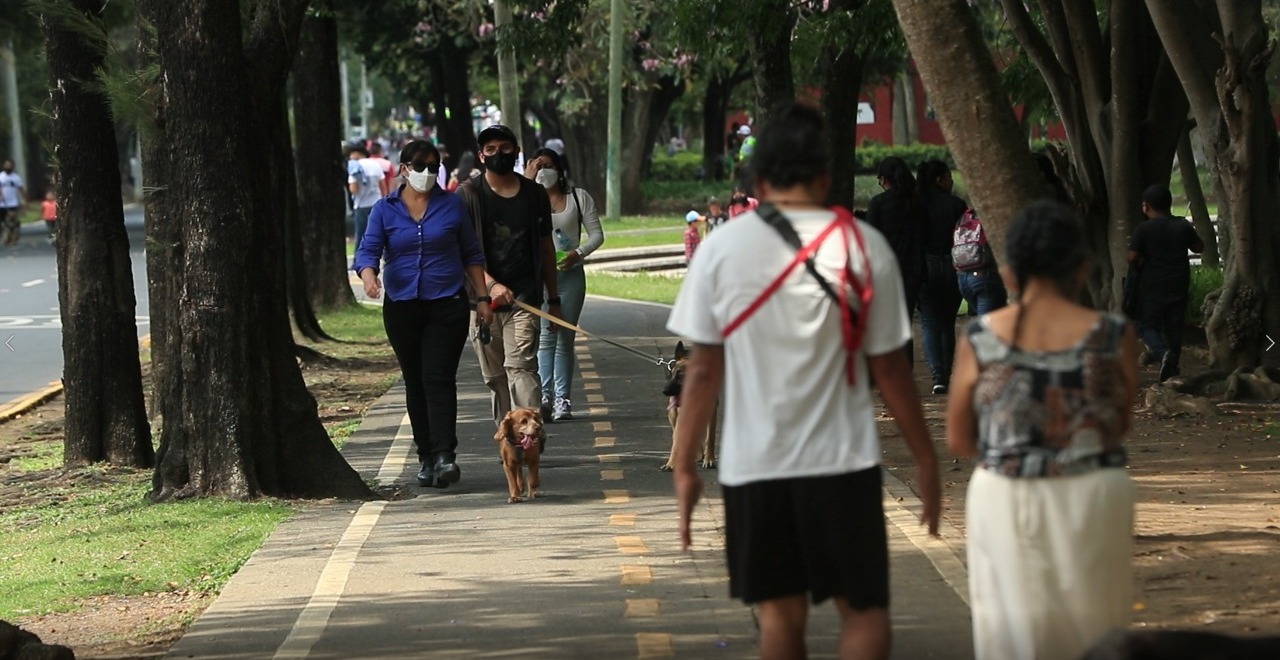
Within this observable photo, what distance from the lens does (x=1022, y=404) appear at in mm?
4645

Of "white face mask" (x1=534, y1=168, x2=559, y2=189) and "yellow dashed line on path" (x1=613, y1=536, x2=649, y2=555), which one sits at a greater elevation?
"white face mask" (x1=534, y1=168, x2=559, y2=189)

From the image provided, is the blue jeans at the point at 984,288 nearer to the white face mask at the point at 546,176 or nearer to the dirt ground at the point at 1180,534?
the dirt ground at the point at 1180,534

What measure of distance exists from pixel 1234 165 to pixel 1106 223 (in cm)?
231

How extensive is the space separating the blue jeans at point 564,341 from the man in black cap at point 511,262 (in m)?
1.47

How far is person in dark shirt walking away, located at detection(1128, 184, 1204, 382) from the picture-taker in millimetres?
13789

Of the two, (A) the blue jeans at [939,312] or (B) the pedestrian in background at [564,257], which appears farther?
(A) the blue jeans at [939,312]

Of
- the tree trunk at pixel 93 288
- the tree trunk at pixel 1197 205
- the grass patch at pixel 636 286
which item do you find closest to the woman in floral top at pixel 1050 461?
the tree trunk at pixel 93 288

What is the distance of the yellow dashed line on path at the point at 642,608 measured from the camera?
697cm

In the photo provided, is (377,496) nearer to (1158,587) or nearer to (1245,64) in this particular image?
(1158,587)

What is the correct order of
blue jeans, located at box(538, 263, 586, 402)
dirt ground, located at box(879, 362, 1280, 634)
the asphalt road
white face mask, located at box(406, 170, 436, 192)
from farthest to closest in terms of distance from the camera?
the asphalt road < blue jeans, located at box(538, 263, 586, 402) < white face mask, located at box(406, 170, 436, 192) < dirt ground, located at box(879, 362, 1280, 634)

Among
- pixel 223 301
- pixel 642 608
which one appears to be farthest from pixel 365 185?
pixel 642 608

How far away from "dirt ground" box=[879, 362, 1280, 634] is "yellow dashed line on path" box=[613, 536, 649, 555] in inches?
52.1

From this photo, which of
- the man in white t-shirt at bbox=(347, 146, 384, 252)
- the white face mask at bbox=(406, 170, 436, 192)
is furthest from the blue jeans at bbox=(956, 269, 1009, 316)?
the man in white t-shirt at bbox=(347, 146, 384, 252)

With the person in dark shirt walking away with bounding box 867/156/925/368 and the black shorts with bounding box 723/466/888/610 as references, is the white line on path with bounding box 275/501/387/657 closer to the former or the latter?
the black shorts with bounding box 723/466/888/610
